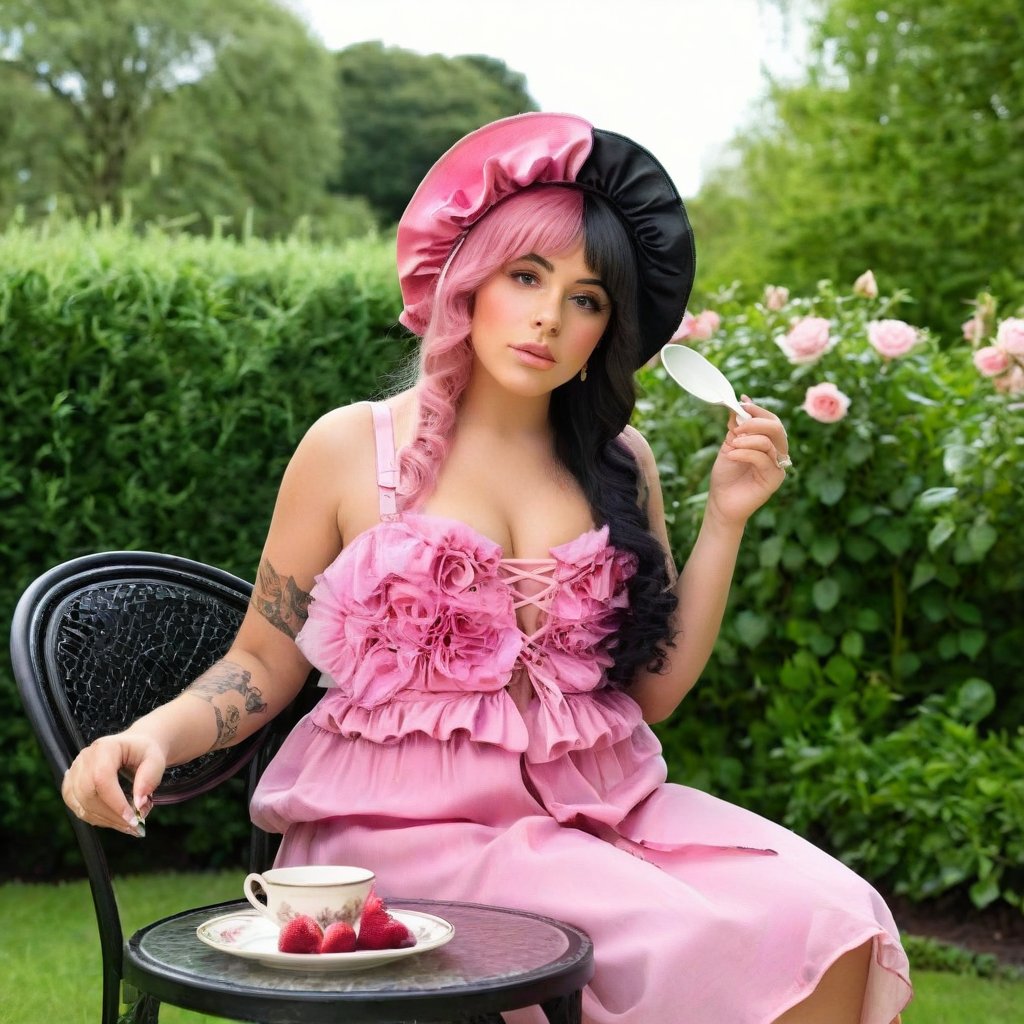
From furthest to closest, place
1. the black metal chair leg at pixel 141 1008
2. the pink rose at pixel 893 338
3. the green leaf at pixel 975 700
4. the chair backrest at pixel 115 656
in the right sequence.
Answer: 1. the green leaf at pixel 975 700
2. the pink rose at pixel 893 338
3. the chair backrest at pixel 115 656
4. the black metal chair leg at pixel 141 1008

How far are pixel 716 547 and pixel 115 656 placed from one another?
0.90 meters

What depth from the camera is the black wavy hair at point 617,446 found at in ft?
6.60

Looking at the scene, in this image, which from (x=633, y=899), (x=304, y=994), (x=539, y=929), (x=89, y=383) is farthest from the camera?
(x=89, y=383)

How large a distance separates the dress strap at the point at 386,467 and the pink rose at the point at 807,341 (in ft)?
5.86

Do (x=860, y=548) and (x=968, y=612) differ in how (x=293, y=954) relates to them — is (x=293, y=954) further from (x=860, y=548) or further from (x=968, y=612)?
(x=968, y=612)

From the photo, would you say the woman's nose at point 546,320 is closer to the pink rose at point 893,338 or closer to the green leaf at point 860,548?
the pink rose at point 893,338

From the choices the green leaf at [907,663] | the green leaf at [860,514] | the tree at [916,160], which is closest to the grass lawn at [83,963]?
the green leaf at [907,663]

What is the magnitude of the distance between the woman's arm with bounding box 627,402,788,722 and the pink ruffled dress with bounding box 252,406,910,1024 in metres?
0.11

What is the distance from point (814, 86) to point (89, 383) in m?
11.5

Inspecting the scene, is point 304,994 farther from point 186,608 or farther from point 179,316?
point 179,316

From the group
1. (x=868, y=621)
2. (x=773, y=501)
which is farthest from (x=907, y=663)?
(x=773, y=501)

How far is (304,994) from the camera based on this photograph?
129cm

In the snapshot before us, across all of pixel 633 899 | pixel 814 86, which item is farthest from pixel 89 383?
pixel 814 86

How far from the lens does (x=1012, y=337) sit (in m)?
3.36
